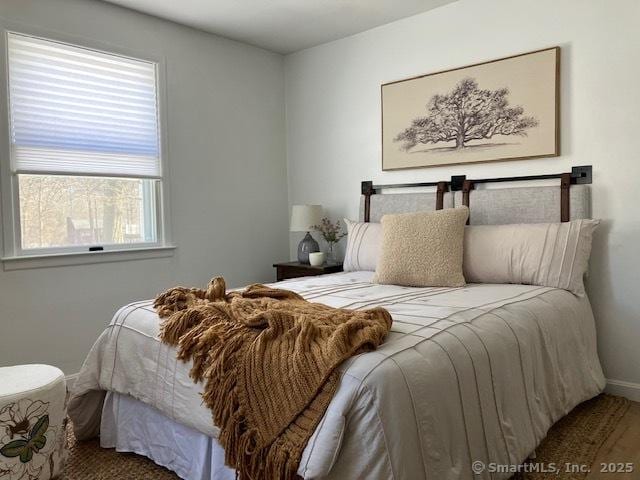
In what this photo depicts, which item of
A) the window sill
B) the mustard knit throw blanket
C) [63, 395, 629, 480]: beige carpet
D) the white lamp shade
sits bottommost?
[63, 395, 629, 480]: beige carpet

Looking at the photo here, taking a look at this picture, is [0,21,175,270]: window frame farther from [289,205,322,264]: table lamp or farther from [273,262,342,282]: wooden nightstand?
[289,205,322,264]: table lamp

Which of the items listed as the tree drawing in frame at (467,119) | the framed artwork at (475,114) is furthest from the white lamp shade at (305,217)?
the tree drawing in frame at (467,119)

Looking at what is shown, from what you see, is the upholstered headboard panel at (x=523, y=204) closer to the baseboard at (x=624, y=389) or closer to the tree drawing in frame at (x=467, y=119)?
the tree drawing in frame at (x=467, y=119)

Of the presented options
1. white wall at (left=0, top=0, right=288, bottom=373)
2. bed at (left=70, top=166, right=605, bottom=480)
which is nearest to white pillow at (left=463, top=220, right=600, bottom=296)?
bed at (left=70, top=166, right=605, bottom=480)

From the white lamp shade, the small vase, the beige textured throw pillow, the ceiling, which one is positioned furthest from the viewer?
the small vase

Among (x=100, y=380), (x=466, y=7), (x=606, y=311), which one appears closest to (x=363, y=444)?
(x=100, y=380)

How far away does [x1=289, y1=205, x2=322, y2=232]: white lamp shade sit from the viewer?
13.1 feet

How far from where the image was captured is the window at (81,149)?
3016 millimetres

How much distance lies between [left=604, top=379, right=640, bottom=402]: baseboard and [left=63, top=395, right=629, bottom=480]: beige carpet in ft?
0.96

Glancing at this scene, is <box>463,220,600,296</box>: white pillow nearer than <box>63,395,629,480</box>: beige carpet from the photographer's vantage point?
No

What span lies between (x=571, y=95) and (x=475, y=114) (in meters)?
0.58

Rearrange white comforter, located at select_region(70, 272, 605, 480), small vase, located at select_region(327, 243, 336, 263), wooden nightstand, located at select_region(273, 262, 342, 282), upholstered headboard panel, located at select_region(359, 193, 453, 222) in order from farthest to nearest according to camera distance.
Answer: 1. small vase, located at select_region(327, 243, 336, 263)
2. wooden nightstand, located at select_region(273, 262, 342, 282)
3. upholstered headboard panel, located at select_region(359, 193, 453, 222)
4. white comforter, located at select_region(70, 272, 605, 480)

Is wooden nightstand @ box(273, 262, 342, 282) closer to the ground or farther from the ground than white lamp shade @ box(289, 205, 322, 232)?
closer to the ground

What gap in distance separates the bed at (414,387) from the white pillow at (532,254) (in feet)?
0.34
